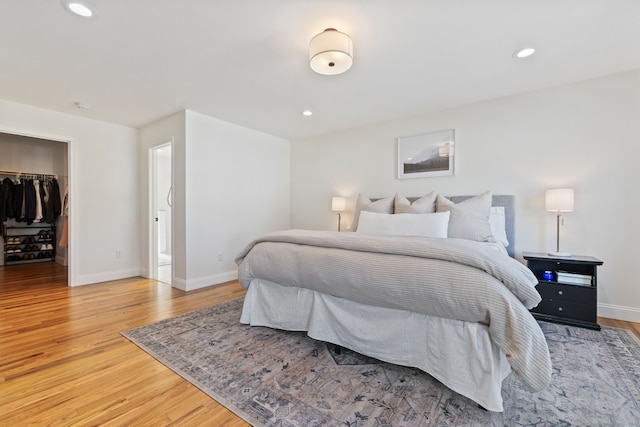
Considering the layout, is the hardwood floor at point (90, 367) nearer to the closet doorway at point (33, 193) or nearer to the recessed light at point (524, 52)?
the closet doorway at point (33, 193)

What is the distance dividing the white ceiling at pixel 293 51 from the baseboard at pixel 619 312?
7.15 ft

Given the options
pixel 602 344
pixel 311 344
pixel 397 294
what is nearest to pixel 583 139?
pixel 602 344

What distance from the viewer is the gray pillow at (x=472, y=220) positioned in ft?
8.90

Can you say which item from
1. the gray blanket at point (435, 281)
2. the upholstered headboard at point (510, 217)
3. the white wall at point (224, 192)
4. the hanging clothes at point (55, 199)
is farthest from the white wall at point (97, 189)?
the upholstered headboard at point (510, 217)

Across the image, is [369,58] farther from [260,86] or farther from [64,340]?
[64,340]

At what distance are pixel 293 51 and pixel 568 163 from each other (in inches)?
113

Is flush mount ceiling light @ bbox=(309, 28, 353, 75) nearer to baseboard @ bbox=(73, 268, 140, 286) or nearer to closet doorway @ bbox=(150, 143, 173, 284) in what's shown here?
closet doorway @ bbox=(150, 143, 173, 284)

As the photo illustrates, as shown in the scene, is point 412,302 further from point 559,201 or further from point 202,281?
point 202,281

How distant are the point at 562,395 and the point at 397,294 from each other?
100 centimetres

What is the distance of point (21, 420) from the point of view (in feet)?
4.38

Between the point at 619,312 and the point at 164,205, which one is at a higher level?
the point at 164,205

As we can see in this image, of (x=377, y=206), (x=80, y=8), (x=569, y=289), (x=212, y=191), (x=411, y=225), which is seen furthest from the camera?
(x=212, y=191)

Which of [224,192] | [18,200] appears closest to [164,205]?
[18,200]

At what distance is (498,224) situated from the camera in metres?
2.94
